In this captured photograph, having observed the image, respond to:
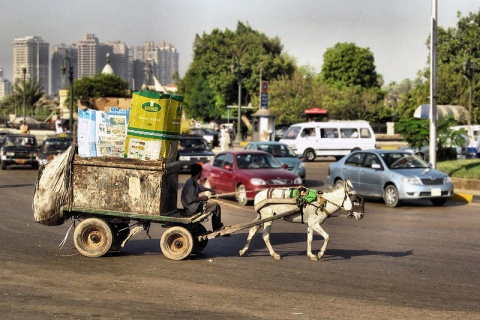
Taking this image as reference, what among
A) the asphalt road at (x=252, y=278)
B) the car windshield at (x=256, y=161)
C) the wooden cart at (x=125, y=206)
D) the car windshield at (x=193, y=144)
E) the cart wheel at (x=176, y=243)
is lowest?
the asphalt road at (x=252, y=278)

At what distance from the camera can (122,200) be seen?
11.5 m

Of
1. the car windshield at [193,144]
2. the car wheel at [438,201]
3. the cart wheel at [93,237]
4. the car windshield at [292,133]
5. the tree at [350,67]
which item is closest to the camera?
the cart wheel at [93,237]

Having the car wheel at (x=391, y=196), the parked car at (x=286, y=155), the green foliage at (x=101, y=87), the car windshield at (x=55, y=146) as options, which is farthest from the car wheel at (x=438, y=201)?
the green foliage at (x=101, y=87)

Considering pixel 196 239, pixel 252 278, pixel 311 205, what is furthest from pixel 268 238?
pixel 252 278

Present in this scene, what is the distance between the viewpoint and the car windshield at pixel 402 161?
840 inches

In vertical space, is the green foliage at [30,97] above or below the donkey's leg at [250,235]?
above

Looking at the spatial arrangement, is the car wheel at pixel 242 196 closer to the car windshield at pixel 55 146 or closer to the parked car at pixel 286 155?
the parked car at pixel 286 155

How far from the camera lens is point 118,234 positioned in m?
12.3

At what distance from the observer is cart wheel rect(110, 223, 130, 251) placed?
39.5 ft

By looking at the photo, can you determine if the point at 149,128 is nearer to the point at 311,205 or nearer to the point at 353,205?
the point at 311,205

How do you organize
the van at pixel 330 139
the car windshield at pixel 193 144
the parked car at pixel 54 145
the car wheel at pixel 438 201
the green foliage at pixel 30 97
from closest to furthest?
the car wheel at pixel 438 201 → the parked car at pixel 54 145 → the car windshield at pixel 193 144 → the van at pixel 330 139 → the green foliage at pixel 30 97

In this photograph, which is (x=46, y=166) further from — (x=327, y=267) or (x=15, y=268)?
(x=327, y=267)

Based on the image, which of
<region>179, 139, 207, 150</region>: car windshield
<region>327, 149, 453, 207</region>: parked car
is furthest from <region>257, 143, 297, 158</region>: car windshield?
<region>179, 139, 207, 150</region>: car windshield

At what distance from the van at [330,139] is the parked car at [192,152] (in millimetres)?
8411
